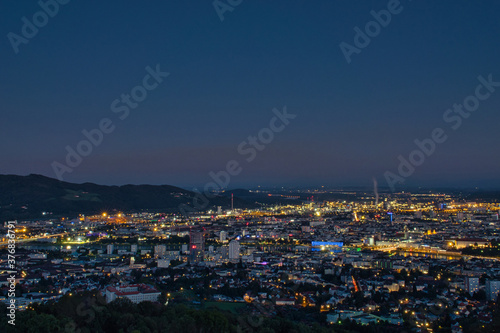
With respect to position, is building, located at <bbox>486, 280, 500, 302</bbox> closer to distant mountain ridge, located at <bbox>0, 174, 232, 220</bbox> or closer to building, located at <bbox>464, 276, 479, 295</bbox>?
building, located at <bbox>464, 276, 479, 295</bbox>

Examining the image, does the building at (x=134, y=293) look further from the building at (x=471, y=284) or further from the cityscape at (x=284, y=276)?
the building at (x=471, y=284)

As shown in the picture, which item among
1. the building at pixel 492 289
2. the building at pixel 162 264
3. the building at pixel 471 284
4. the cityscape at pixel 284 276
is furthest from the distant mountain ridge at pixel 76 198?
the building at pixel 492 289

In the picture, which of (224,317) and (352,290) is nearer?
(224,317)

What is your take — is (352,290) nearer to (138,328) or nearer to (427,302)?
(427,302)

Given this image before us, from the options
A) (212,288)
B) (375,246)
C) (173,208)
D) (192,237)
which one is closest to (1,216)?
(173,208)

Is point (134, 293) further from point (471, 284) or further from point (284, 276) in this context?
point (471, 284)
